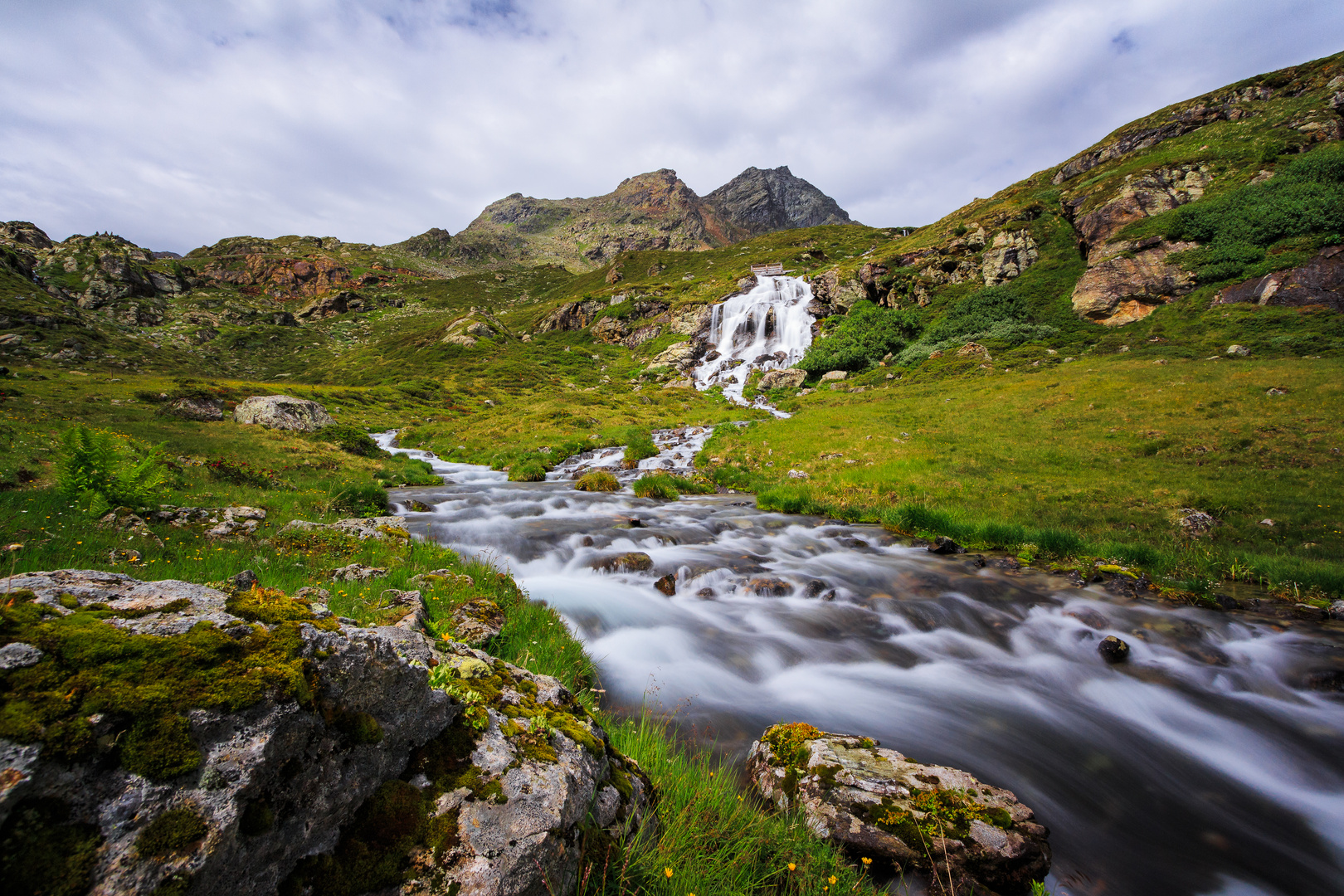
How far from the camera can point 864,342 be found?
51.4m

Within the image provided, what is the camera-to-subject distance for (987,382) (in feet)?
106

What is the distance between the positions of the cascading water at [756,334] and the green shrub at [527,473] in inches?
1357

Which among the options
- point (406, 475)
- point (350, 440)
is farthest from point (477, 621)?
point (350, 440)

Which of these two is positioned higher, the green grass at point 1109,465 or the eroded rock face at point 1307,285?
the eroded rock face at point 1307,285

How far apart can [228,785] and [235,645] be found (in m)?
0.60

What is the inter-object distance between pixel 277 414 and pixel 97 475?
24.0 metres

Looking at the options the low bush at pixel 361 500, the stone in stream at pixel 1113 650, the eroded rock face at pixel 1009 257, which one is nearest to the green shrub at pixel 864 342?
the eroded rock face at pixel 1009 257

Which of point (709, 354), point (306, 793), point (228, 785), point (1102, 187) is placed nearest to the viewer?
point (228, 785)

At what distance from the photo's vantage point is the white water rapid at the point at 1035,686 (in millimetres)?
5066

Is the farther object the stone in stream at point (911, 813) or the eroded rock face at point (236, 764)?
the stone in stream at point (911, 813)

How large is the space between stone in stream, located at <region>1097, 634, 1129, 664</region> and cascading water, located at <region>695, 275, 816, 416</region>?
156 feet

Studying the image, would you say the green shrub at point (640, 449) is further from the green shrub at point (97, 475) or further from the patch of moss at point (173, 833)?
the patch of moss at point (173, 833)

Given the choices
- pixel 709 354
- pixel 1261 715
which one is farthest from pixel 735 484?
pixel 709 354

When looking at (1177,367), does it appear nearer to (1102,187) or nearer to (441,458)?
(1102,187)
